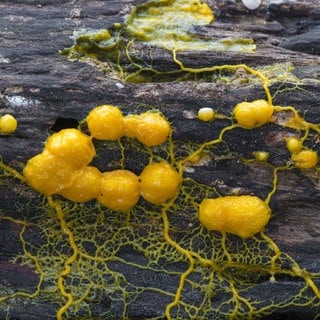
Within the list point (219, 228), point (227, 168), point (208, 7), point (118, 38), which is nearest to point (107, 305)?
point (219, 228)

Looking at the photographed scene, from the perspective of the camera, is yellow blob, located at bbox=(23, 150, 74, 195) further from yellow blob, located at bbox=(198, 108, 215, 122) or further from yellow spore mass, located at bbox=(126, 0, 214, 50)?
yellow spore mass, located at bbox=(126, 0, 214, 50)

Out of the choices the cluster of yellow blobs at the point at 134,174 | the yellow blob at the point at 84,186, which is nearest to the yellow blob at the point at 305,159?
the cluster of yellow blobs at the point at 134,174

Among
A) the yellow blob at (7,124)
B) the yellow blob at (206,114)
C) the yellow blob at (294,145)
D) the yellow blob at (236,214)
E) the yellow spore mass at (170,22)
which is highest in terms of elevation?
the yellow spore mass at (170,22)

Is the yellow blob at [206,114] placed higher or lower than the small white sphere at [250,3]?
lower

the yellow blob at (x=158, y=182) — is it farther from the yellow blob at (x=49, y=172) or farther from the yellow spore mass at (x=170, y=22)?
the yellow spore mass at (x=170, y=22)

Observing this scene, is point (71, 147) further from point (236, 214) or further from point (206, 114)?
point (236, 214)

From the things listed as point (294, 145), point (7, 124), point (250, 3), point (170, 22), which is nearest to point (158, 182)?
point (294, 145)

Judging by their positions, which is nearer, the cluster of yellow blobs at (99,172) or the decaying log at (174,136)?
the cluster of yellow blobs at (99,172)
